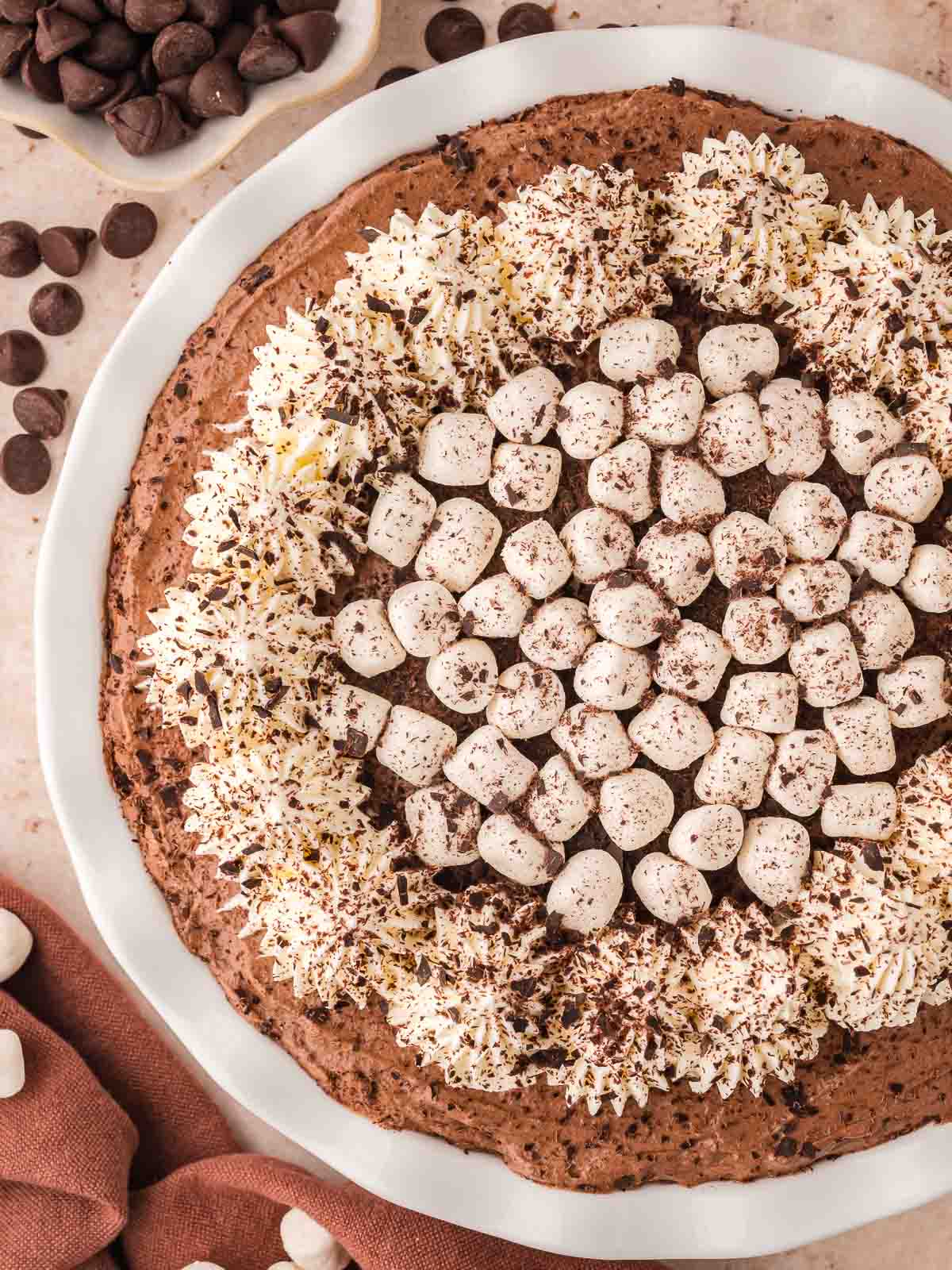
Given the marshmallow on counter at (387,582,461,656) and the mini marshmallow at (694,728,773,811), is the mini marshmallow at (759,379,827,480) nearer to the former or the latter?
the mini marshmallow at (694,728,773,811)

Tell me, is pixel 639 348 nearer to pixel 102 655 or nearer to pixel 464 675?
pixel 464 675

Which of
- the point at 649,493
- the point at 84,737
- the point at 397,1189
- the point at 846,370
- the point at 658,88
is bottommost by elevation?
the point at 397,1189

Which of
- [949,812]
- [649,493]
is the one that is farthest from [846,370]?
[949,812]

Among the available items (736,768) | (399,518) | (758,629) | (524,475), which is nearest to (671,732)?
(736,768)

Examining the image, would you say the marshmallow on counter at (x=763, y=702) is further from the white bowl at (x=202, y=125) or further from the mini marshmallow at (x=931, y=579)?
the white bowl at (x=202, y=125)

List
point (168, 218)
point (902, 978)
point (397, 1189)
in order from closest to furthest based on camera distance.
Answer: point (902, 978)
point (397, 1189)
point (168, 218)

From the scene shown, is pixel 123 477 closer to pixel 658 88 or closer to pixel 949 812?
pixel 658 88

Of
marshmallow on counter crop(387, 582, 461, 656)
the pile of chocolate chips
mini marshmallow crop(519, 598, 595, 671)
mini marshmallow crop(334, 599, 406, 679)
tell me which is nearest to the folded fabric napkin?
mini marshmallow crop(334, 599, 406, 679)
